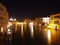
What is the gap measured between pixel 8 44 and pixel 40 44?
156 inches

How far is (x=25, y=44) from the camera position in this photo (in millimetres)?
23453

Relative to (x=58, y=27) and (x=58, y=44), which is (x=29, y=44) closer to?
(x=58, y=44)

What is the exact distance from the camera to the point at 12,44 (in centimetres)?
2298

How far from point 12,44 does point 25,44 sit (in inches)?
64.7

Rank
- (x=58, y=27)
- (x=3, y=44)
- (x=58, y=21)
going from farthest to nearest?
(x=58, y=21) → (x=58, y=27) → (x=3, y=44)

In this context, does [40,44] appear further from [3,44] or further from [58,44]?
[3,44]

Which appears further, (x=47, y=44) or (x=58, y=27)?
(x=58, y=27)

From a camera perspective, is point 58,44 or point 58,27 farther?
point 58,27

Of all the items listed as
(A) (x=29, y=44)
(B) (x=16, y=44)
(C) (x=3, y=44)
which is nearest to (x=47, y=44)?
(A) (x=29, y=44)

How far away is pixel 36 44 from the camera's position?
23578 mm

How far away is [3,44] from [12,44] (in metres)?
1.09

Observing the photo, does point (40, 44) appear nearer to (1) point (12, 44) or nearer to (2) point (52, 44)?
(2) point (52, 44)

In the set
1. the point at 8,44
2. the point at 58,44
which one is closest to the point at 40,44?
the point at 58,44

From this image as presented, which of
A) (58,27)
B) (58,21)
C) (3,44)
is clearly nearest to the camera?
(3,44)
